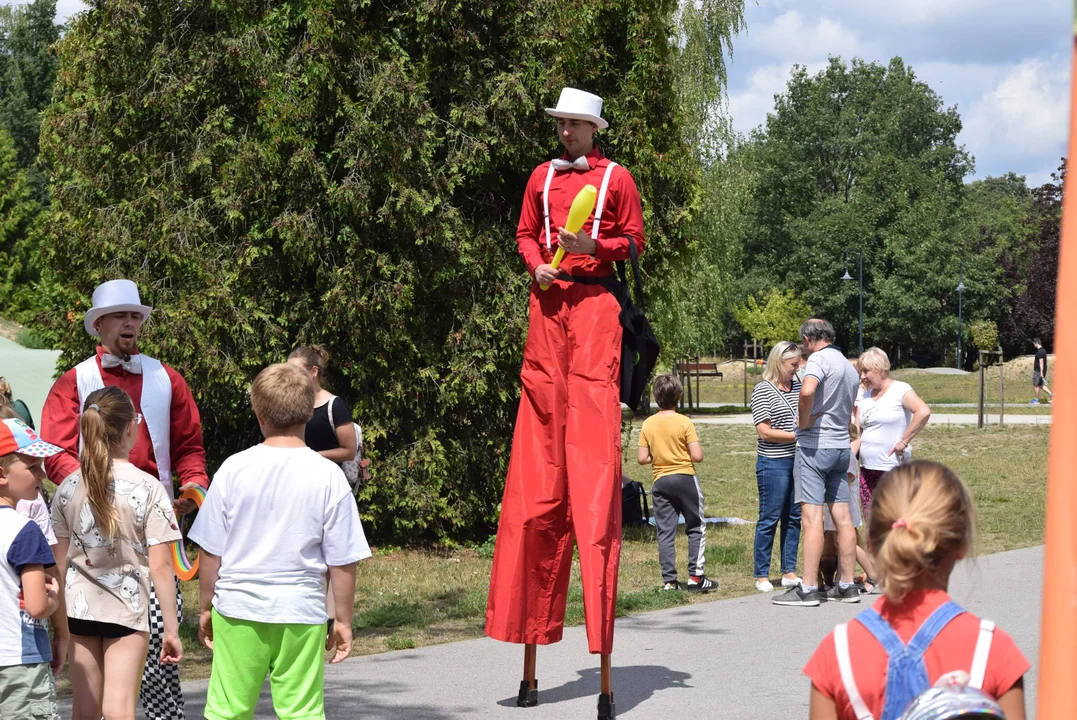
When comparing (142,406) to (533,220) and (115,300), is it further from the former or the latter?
(533,220)

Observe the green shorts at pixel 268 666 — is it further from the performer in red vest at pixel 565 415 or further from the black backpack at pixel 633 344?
the black backpack at pixel 633 344

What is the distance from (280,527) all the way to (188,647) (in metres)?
4.33

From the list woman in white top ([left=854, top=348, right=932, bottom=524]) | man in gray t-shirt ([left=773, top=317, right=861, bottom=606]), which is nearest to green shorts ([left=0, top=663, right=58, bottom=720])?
man in gray t-shirt ([left=773, top=317, right=861, bottom=606])

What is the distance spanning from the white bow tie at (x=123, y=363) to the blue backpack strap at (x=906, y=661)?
378cm

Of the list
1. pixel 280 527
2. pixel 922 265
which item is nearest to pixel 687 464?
pixel 280 527

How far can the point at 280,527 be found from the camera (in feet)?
13.8

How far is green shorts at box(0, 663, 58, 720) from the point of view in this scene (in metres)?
4.04

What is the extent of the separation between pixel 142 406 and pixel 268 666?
1661mm

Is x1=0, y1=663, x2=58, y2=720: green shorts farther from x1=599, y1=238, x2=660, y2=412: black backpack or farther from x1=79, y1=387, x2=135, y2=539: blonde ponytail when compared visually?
x1=599, y1=238, x2=660, y2=412: black backpack

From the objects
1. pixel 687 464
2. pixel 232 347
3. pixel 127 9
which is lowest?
pixel 687 464

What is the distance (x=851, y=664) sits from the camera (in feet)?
8.80

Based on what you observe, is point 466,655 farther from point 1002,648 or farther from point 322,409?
point 1002,648

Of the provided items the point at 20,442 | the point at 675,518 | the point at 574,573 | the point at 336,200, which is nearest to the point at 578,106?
the point at 20,442

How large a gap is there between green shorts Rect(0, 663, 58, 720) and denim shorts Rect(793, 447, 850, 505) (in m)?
6.22
